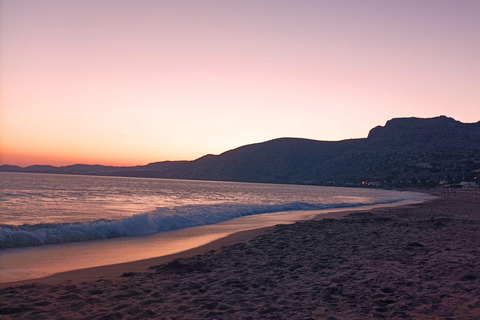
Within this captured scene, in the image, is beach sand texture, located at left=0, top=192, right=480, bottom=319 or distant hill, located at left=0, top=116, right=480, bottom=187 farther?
distant hill, located at left=0, top=116, right=480, bottom=187

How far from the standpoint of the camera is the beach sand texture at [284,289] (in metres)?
4.88

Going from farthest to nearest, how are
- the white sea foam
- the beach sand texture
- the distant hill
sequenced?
the distant hill
the white sea foam
the beach sand texture

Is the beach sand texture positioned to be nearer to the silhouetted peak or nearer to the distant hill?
the distant hill

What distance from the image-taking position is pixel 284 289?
5.96 metres

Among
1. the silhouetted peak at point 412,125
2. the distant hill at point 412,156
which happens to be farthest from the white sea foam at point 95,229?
the silhouetted peak at point 412,125

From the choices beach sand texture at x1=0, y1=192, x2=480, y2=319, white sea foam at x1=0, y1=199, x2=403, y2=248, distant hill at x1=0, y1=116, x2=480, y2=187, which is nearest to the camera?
beach sand texture at x1=0, y1=192, x2=480, y2=319

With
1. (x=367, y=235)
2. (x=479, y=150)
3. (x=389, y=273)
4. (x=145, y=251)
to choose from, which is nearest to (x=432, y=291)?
(x=389, y=273)

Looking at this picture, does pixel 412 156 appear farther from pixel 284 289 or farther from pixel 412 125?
pixel 284 289

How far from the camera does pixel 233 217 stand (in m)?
21.5

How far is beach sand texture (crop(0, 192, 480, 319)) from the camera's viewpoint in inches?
192

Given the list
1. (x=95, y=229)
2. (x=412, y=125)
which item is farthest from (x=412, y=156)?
(x=95, y=229)

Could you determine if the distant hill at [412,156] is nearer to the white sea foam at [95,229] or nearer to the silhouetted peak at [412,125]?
the silhouetted peak at [412,125]

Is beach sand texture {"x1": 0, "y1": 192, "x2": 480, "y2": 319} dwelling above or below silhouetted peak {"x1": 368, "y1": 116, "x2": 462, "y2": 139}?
below

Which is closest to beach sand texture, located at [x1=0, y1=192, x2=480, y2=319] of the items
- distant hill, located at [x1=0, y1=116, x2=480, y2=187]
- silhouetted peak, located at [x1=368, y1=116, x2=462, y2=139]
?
distant hill, located at [x1=0, y1=116, x2=480, y2=187]
